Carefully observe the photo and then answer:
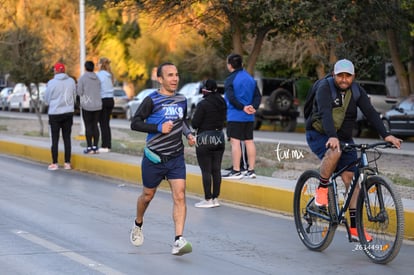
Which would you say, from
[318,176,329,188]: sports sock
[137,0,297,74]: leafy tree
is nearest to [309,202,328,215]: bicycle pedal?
[318,176,329,188]: sports sock

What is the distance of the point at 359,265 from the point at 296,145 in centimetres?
1288

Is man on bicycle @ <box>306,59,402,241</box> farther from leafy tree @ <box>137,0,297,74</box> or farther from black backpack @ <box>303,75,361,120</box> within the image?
leafy tree @ <box>137,0,297,74</box>

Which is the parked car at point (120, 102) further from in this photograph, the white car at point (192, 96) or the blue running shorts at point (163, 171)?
the blue running shorts at point (163, 171)

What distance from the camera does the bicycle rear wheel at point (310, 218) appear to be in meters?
8.78

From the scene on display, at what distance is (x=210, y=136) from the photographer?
11.9 m

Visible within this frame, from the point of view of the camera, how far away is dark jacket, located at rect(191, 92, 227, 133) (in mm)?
11867

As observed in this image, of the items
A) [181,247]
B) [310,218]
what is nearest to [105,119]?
[310,218]

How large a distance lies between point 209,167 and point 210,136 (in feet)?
1.33

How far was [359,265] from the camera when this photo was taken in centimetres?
819

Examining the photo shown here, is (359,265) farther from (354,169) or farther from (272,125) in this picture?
(272,125)

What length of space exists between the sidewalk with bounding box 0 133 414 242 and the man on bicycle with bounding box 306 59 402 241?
1386mm

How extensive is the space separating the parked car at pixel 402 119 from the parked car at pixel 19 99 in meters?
28.4

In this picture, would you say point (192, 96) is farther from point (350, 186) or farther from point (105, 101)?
point (350, 186)

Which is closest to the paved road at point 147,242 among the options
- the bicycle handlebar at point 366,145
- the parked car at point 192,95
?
the bicycle handlebar at point 366,145
